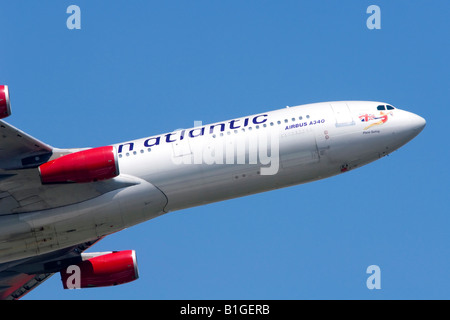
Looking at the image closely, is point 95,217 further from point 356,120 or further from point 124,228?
point 356,120

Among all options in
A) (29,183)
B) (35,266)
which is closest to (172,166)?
(29,183)

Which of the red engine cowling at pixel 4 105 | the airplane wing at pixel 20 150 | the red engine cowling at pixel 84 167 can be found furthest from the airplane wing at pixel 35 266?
the red engine cowling at pixel 4 105

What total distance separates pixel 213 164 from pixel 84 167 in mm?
6261

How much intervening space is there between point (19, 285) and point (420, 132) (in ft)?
77.8

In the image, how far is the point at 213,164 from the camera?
41.1 meters

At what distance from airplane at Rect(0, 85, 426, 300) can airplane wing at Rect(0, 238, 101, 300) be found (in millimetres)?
4836

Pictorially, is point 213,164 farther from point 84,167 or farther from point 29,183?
point 29,183

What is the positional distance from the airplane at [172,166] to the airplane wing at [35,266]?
15.9 ft

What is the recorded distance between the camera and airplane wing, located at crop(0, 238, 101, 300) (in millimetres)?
46728

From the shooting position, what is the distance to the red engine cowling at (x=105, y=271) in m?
45.2

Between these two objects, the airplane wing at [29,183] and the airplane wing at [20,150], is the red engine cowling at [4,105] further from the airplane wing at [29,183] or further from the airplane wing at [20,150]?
the airplane wing at [20,150]

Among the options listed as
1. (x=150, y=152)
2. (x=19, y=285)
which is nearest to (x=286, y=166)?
(x=150, y=152)

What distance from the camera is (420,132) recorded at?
4341 cm

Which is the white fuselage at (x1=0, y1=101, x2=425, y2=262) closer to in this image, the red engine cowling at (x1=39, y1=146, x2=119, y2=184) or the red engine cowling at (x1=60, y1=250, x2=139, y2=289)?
the red engine cowling at (x1=39, y1=146, x2=119, y2=184)
